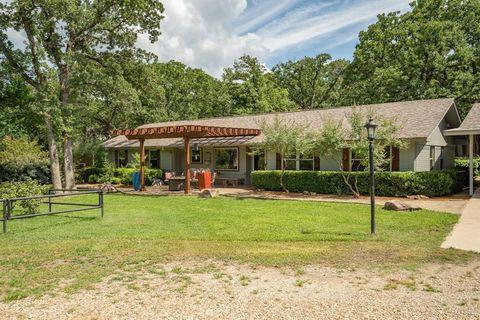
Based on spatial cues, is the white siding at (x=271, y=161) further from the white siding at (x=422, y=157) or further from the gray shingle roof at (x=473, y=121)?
the gray shingle roof at (x=473, y=121)

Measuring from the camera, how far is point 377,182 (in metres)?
15.8

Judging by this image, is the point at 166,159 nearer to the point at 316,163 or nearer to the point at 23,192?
the point at 316,163

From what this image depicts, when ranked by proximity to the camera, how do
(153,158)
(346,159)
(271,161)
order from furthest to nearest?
1. (153,158)
2. (271,161)
3. (346,159)

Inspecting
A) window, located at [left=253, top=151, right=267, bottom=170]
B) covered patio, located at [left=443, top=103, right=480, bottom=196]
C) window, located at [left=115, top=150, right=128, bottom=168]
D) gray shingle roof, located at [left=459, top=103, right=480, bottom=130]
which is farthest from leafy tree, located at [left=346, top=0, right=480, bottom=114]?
window, located at [left=115, top=150, right=128, bottom=168]

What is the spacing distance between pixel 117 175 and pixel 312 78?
28.3 m

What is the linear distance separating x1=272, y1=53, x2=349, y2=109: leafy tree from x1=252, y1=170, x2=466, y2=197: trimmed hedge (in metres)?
27.1

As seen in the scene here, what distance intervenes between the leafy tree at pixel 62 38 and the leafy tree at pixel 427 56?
Answer: 56.3 feet

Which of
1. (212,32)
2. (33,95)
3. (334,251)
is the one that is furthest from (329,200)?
(33,95)

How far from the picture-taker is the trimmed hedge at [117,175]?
2395cm

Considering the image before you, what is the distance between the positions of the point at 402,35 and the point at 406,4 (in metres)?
3.09

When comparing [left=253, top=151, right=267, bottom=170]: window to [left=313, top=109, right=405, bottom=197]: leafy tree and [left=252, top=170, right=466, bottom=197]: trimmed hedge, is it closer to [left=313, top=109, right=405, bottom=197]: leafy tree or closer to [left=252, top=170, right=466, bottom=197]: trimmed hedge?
[left=252, top=170, right=466, bottom=197]: trimmed hedge

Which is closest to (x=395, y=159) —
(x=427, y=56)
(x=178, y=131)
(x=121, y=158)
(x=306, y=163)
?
(x=306, y=163)

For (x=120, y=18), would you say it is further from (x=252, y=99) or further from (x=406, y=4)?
(x=406, y=4)

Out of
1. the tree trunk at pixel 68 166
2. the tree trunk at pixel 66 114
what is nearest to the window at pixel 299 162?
the tree trunk at pixel 66 114
